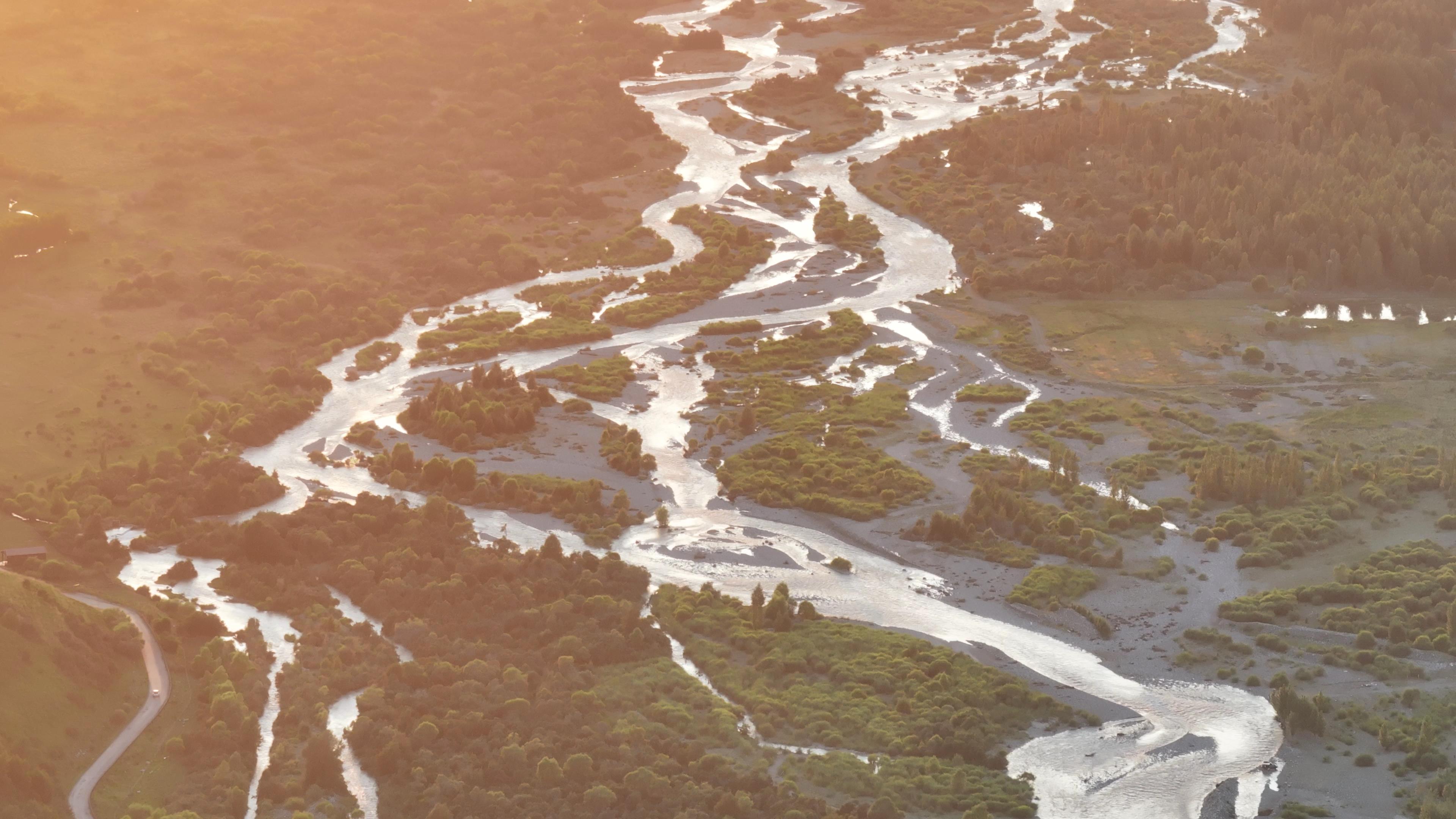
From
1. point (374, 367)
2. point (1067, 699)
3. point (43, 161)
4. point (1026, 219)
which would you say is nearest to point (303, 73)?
point (43, 161)

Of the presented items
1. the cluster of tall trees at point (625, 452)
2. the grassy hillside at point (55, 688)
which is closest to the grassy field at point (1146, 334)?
the cluster of tall trees at point (625, 452)

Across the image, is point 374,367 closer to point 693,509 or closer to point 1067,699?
point 693,509

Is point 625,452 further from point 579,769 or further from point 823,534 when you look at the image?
point 579,769

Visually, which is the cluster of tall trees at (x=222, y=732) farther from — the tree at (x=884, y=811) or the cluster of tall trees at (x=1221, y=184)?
the cluster of tall trees at (x=1221, y=184)

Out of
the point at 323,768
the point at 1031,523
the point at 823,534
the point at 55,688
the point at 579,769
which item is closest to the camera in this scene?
the point at 579,769

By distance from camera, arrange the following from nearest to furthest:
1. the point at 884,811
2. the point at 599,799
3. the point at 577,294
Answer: the point at 884,811 < the point at 599,799 < the point at 577,294

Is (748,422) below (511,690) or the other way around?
below

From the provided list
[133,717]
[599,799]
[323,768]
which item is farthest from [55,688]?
[599,799]
